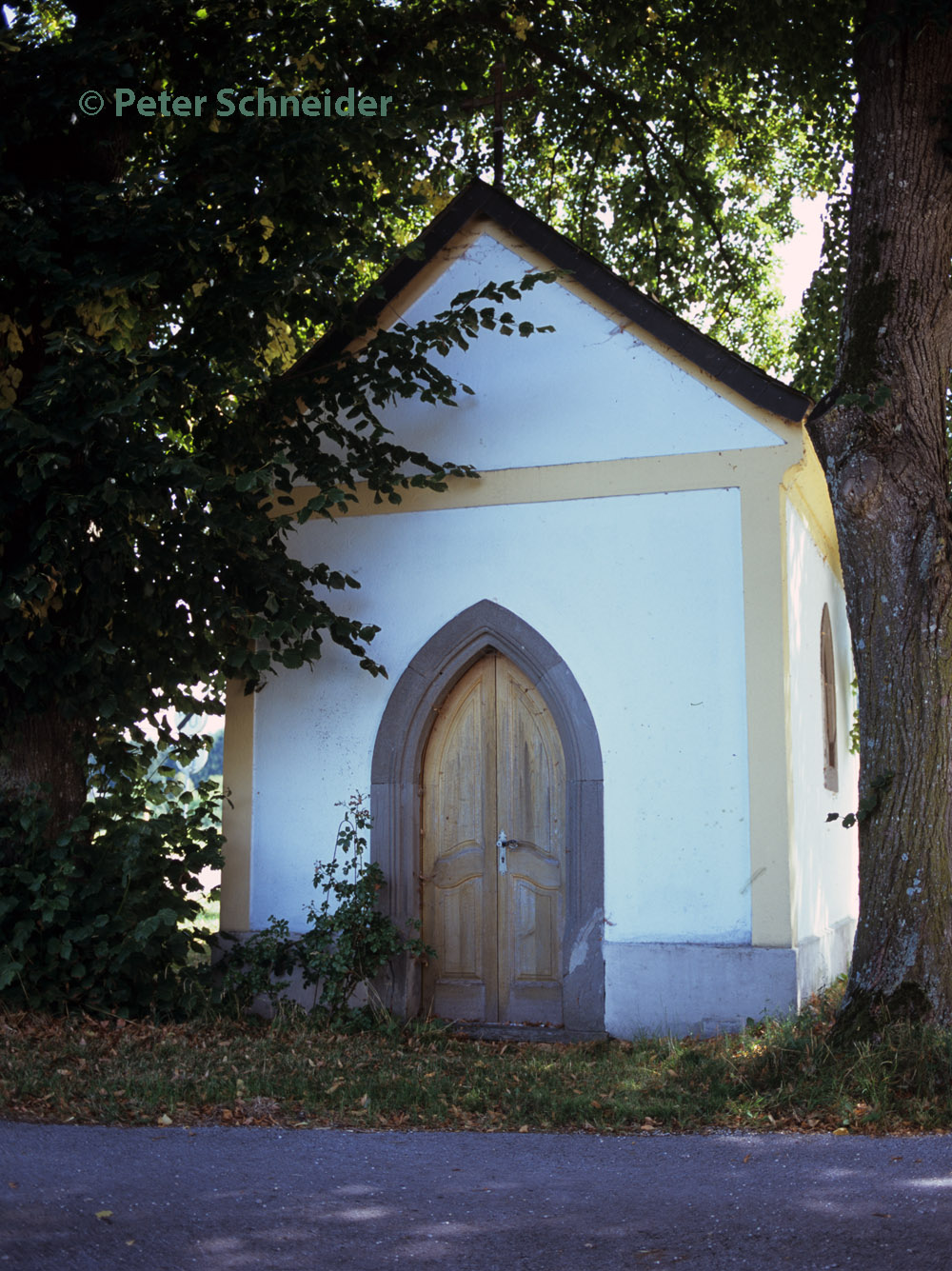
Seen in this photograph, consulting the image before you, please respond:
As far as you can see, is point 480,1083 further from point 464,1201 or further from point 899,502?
point 899,502

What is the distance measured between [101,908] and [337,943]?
1467mm

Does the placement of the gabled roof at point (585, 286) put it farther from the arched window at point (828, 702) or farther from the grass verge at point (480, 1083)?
the grass verge at point (480, 1083)

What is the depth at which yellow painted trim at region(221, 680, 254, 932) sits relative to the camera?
8.25 m

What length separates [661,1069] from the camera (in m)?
6.17

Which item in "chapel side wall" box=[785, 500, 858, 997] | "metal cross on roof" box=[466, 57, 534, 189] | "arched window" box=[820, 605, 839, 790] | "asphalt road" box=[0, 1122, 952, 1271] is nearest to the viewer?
"asphalt road" box=[0, 1122, 952, 1271]

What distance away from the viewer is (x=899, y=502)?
6.27m

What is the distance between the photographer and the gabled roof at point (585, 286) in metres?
7.59

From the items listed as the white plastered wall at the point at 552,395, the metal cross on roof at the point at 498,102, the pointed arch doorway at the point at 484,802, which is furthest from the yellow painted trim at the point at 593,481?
the metal cross on roof at the point at 498,102

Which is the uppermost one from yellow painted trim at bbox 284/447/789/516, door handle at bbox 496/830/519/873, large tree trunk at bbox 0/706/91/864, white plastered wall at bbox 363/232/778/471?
white plastered wall at bbox 363/232/778/471

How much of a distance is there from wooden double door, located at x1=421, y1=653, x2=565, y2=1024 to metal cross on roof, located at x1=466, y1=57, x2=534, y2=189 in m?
3.61

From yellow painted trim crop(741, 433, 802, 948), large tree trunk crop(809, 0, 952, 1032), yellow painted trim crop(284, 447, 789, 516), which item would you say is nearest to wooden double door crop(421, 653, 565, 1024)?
yellow painted trim crop(284, 447, 789, 516)

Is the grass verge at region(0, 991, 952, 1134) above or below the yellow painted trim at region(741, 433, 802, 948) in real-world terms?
below

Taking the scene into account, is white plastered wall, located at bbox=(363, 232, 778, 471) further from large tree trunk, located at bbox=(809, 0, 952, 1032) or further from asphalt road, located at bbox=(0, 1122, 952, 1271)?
asphalt road, located at bbox=(0, 1122, 952, 1271)

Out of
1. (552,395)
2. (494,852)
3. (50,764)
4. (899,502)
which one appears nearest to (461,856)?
(494,852)
